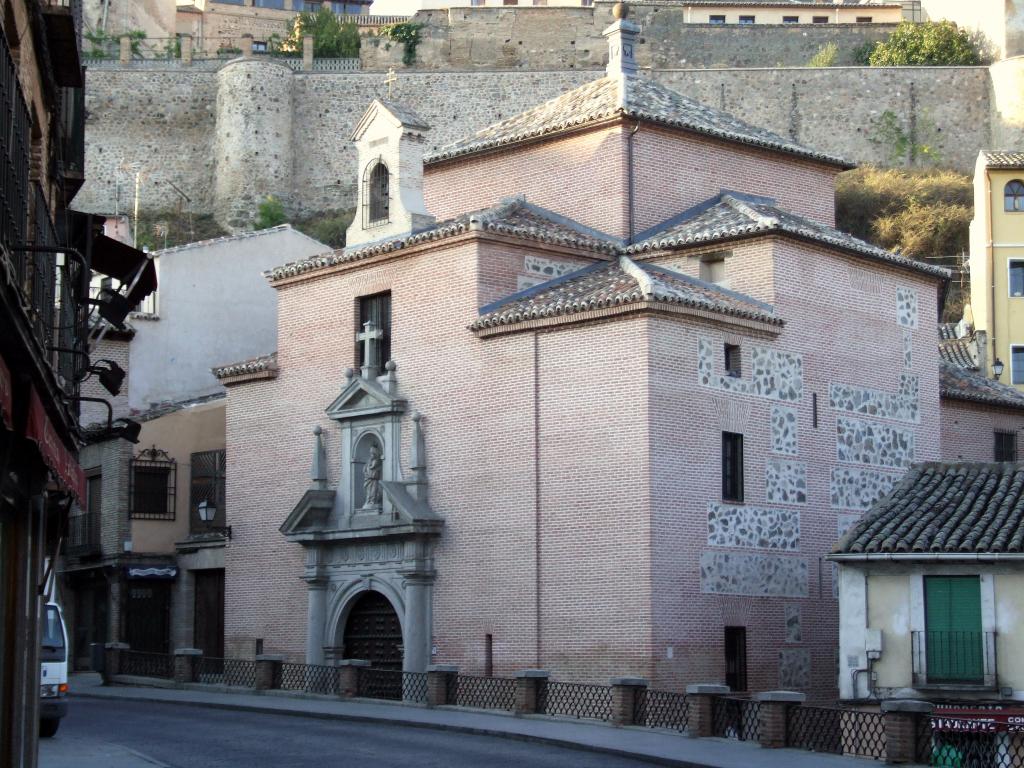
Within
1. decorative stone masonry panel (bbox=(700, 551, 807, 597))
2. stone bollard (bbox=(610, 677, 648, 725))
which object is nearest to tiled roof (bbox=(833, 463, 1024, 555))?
decorative stone masonry panel (bbox=(700, 551, 807, 597))

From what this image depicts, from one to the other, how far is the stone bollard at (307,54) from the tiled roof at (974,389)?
52.9 meters

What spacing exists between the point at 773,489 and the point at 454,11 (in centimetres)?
6494

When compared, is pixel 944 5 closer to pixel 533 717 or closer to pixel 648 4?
pixel 648 4

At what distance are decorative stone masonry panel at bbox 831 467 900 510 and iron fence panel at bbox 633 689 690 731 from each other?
6552 millimetres

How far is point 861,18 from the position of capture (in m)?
94.9

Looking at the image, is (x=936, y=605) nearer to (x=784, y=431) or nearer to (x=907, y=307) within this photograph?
(x=784, y=431)

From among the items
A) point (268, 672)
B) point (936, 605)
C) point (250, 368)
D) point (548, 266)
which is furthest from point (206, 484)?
point (936, 605)

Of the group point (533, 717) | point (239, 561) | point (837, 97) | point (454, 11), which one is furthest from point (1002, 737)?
point (454, 11)

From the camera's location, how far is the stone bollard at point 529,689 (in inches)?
1035

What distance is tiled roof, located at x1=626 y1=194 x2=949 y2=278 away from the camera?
29906mm

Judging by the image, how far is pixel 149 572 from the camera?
123 feet

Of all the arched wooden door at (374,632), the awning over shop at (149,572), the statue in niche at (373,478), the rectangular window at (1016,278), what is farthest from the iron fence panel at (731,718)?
the rectangular window at (1016,278)

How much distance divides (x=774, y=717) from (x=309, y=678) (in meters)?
11.0

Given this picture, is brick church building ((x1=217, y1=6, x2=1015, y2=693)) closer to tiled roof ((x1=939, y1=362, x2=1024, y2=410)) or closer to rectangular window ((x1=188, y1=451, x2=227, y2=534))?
tiled roof ((x1=939, y1=362, x2=1024, y2=410))
